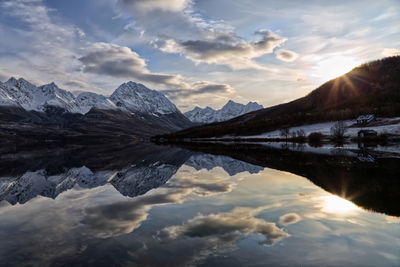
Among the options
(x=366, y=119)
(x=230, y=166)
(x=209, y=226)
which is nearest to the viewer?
(x=209, y=226)

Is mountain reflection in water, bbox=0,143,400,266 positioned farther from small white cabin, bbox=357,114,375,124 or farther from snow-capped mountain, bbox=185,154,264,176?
small white cabin, bbox=357,114,375,124

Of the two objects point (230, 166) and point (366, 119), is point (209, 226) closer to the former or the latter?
point (230, 166)

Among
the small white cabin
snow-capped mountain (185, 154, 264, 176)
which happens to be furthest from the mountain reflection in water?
the small white cabin

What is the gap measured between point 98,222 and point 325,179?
21884 millimetres

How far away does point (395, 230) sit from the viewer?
42.9ft

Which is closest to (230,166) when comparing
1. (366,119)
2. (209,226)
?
(209,226)

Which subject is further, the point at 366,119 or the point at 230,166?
the point at 366,119

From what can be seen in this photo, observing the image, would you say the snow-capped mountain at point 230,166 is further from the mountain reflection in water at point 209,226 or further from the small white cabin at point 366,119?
the small white cabin at point 366,119

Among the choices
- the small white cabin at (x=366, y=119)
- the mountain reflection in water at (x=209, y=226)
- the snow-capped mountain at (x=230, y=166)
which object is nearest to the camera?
the mountain reflection in water at (x=209, y=226)

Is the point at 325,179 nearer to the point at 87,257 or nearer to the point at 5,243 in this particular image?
the point at 87,257

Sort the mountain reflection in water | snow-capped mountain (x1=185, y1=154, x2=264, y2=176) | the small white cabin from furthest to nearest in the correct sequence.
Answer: the small white cabin, snow-capped mountain (x1=185, y1=154, x2=264, y2=176), the mountain reflection in water

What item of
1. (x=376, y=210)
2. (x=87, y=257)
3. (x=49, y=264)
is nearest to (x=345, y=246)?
(x=376, y=210)

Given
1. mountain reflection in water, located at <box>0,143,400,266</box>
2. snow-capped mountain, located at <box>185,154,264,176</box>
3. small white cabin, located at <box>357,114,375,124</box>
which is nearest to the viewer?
mountain reflection in water, located at <box>0,143,400,266</box>

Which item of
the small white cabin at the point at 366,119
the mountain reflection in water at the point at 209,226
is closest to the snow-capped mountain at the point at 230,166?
the mountain reflection in water at the point at 209,226
